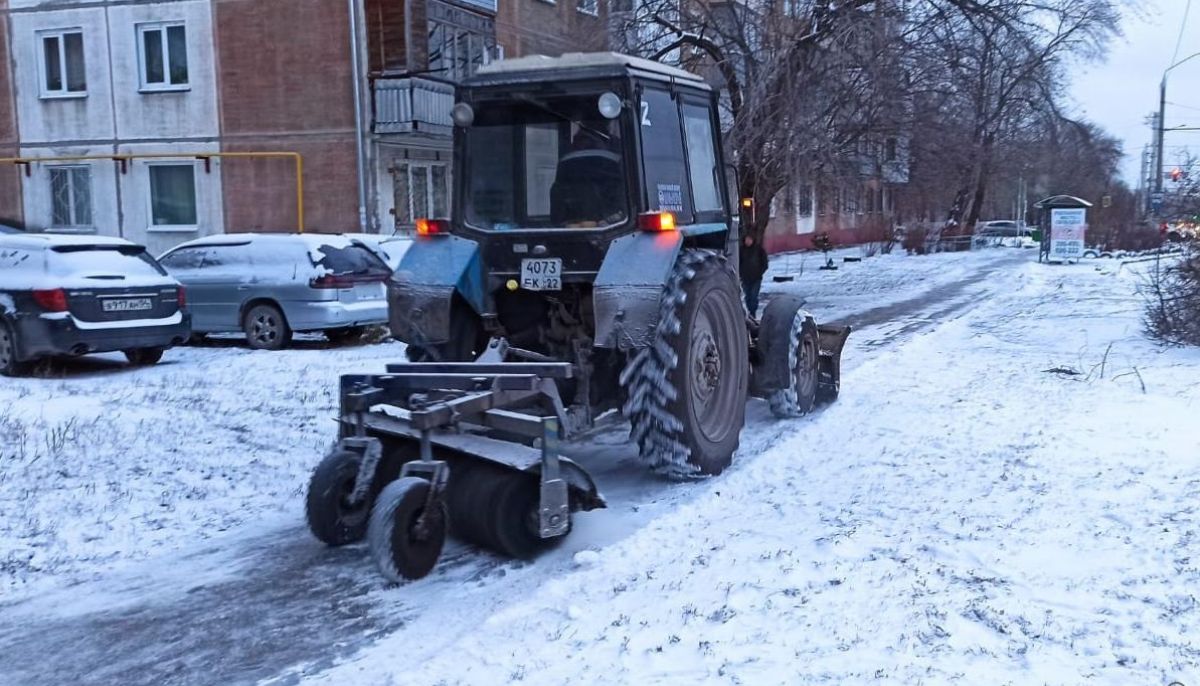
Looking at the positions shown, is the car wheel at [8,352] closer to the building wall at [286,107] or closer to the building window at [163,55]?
the building wall at [286,107]

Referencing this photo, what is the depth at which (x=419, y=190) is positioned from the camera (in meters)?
25.3

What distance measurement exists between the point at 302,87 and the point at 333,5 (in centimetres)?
174

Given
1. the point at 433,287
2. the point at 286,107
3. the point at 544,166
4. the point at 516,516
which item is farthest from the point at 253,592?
the point at 286,107

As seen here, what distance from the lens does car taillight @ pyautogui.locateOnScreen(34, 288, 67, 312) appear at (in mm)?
11734

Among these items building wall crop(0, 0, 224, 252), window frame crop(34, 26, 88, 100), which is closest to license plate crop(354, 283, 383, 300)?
building wall crop(0, 0, 224, 252)

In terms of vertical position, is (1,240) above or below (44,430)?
above

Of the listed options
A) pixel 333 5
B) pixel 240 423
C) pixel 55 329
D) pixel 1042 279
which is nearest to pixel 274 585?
pixel 240 423

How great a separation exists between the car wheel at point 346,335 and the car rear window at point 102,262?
9.43ft

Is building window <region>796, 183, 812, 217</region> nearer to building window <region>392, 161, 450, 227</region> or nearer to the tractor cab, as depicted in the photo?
building window <region>392, 161, 450, 227</region>

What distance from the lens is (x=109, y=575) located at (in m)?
5.79

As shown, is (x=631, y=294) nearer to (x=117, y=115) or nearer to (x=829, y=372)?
(x=829, y=372)

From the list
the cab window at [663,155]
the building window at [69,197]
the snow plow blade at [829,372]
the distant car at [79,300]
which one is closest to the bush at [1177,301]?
the snow plow blade at [829,372]

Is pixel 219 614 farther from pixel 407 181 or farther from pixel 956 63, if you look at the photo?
pixel 407 181

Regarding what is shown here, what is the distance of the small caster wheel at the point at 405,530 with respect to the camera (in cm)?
524
